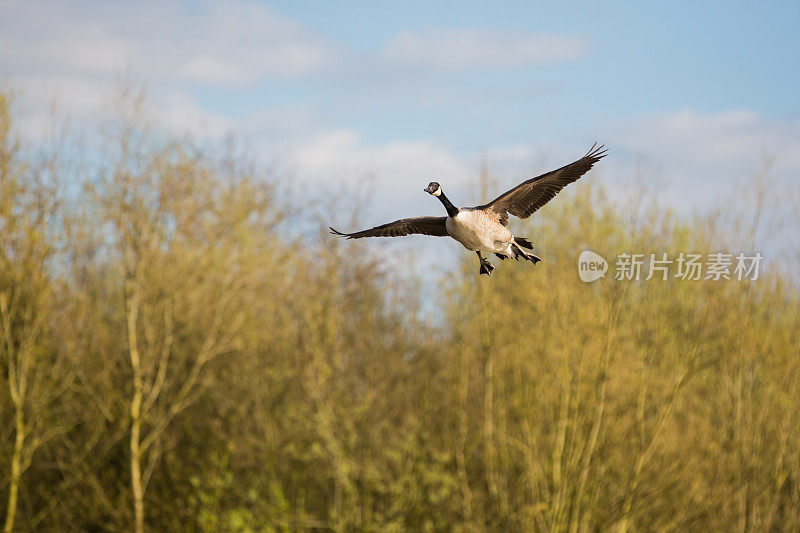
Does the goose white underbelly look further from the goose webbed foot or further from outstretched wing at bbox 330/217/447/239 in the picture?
outstretched wing at bbox 330/217/447/239

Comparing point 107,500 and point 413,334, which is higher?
point 413,334

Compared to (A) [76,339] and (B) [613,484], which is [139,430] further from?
(B) [613,484]

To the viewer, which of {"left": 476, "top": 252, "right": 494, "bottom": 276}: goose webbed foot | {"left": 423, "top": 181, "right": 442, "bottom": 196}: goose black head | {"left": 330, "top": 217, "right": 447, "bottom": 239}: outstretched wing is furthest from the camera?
{"left": 330, "top": 217, "right": 447, "bottom": 239}: outstretched wing

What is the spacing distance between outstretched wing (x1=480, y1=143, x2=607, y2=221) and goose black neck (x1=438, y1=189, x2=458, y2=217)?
641mm

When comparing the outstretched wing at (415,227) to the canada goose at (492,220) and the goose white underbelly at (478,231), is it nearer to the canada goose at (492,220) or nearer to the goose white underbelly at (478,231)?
the canada goose at (492,220)

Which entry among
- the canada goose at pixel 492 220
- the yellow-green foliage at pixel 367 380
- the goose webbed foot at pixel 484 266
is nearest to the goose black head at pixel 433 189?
the canada goose at pixel 492 220

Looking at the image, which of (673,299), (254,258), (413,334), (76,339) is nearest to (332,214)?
(254,258)

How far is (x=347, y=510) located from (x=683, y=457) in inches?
274

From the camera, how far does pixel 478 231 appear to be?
3508 mm

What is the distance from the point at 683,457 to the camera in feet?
54.6

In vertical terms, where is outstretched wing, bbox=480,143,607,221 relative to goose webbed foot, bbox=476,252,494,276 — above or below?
above

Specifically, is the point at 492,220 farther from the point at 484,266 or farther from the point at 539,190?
the point at 539,190

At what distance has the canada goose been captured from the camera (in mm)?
3510

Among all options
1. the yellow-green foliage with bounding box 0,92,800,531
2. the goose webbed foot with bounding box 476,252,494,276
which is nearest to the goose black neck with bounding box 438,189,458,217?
the goose webbed foot with bounding box 476,252,494,276
